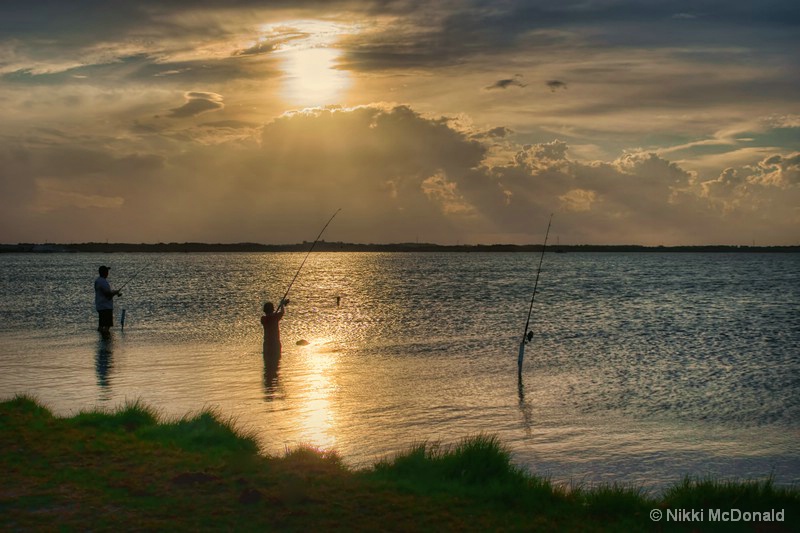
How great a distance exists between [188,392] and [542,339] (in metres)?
16.9

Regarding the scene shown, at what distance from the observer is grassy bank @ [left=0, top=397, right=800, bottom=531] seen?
662 centimetres

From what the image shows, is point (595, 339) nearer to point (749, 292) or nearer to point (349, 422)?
point (349, 422)

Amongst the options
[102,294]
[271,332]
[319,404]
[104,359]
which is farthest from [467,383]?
[102,294]

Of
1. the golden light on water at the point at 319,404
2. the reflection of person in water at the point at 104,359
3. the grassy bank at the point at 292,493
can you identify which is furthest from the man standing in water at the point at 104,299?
the grassy bank at the point at 292,493

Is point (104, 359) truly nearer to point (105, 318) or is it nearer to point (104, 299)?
point (104, 299)

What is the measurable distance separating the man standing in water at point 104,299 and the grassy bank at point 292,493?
15913mm

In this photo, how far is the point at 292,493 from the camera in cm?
727

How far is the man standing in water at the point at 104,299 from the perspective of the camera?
2462 cm

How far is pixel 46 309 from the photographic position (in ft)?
130

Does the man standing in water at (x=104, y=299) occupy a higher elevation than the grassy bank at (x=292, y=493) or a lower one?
higher

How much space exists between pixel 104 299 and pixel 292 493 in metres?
20.2

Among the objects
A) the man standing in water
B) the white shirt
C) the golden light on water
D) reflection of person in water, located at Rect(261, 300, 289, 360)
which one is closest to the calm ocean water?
the golden light on water

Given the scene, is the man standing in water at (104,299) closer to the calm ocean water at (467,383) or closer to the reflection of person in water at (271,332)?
the calm ocean water at (467,383)

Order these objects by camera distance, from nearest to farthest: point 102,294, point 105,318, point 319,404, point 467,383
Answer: point 319,404
point 467,383
point 102,294
point 105,318
